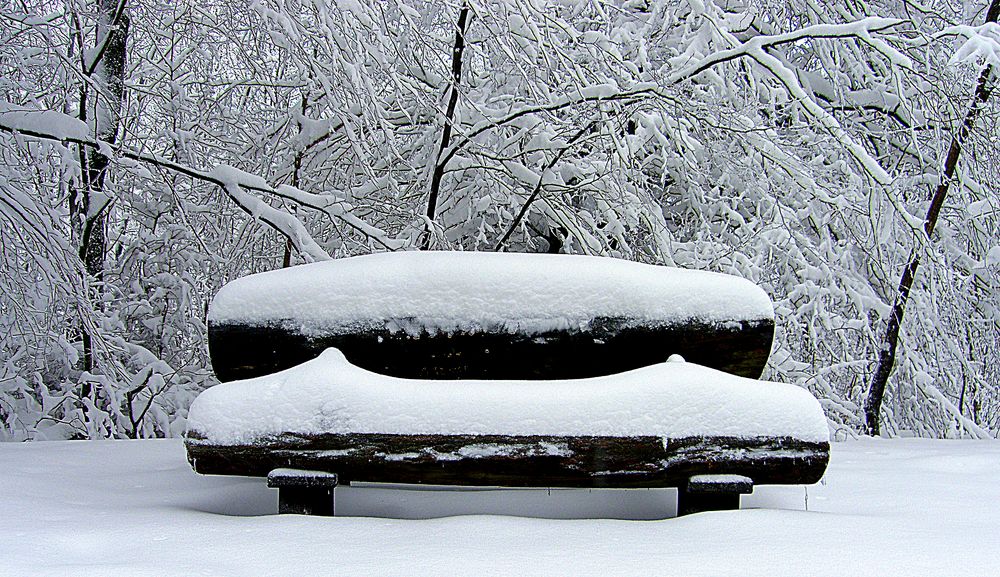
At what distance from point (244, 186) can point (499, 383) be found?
238 centimetres

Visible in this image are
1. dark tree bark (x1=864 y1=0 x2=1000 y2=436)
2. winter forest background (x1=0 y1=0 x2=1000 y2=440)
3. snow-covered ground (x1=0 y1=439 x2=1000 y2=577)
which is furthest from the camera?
dark tree bark (x1=864 y1=0 x2=1000 y2=436)

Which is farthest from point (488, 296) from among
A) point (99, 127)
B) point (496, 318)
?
point (99, 127)

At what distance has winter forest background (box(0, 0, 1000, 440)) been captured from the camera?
4.04m

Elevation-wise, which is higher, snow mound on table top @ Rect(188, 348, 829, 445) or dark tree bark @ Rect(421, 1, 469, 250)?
dark tree bark @ Rect(421, 1, 469, 250)

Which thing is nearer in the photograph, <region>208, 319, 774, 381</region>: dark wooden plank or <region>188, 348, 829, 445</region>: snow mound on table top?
<region>188, 348, 829, 445</region>: snow mound on table top

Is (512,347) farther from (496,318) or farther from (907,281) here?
(907,281)

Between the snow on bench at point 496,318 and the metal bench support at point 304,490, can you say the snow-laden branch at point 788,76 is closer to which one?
the snow on bench at point 496,318

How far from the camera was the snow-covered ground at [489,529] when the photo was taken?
181cm

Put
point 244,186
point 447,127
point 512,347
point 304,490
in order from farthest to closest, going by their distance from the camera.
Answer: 1. point 447,127
2. point 244,186
3. point 512,347
4. point 304,490

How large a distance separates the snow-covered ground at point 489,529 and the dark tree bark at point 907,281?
2670 millimetres

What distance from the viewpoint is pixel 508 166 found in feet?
15.1

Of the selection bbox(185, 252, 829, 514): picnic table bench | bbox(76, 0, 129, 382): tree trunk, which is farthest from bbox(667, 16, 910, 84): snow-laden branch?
bbox(76, 0, 129, 382): tree trunk

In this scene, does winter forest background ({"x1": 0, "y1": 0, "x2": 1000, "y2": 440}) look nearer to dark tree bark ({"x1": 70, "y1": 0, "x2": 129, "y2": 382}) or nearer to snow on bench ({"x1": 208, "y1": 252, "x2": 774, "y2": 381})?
dark tree bark ({"x1": 70, "y1": 0, "x2": 129, "y2": 382})

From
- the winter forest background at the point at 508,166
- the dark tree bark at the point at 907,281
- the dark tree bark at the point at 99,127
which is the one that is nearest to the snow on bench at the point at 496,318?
the winter forest background at the point at 508,166
